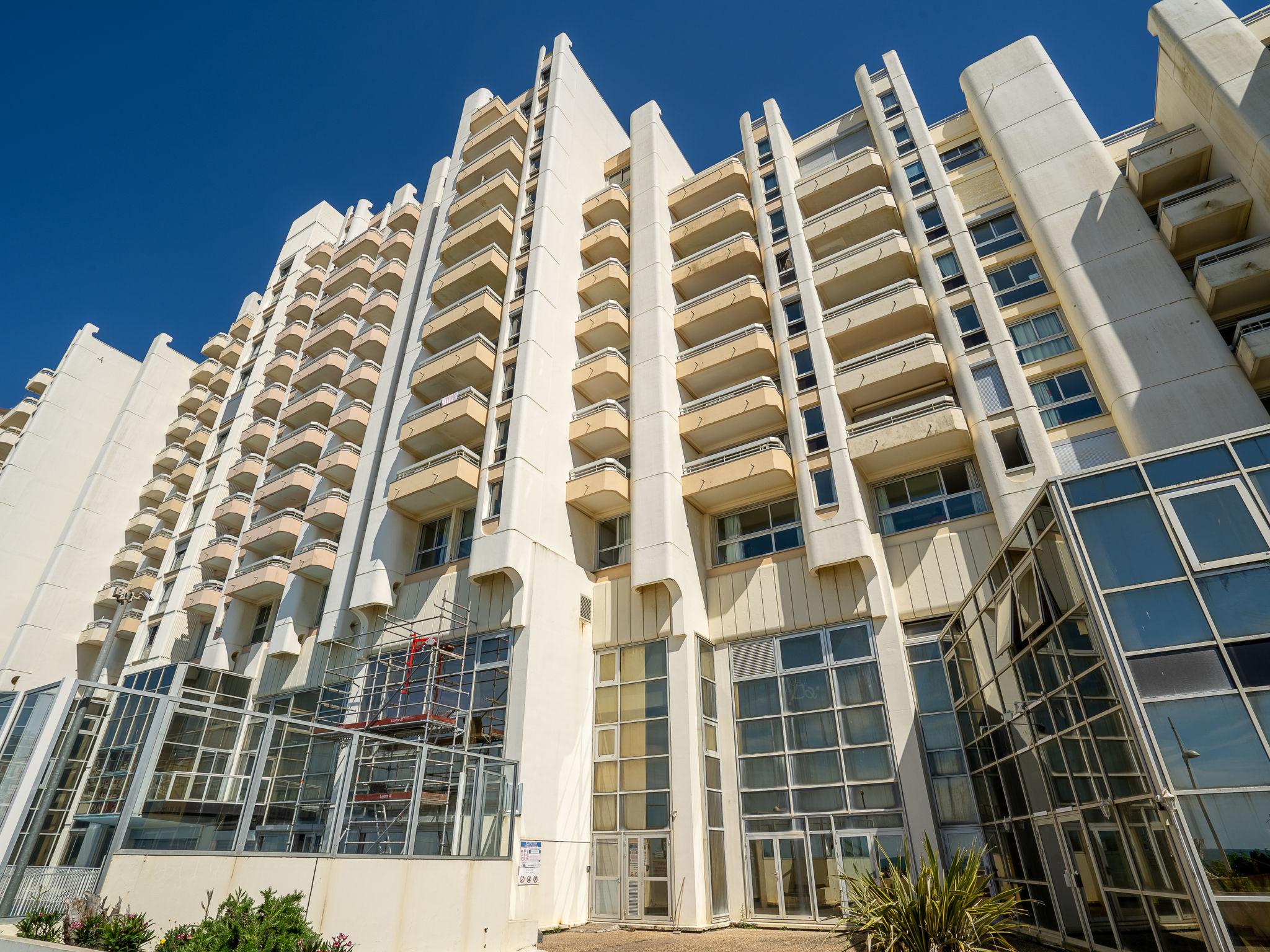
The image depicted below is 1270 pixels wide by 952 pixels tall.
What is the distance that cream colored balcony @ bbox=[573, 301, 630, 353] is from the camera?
30.1m

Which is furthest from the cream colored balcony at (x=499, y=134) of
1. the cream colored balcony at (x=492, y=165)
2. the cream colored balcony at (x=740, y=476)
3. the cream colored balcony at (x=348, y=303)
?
the cream colored balcony at (x=740, y=476)

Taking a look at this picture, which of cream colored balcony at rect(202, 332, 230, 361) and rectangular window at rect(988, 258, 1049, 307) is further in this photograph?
cream colored balcony at rect(202, 332, 230, 361)

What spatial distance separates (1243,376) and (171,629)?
1712 inches

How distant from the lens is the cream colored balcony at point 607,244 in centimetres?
3259

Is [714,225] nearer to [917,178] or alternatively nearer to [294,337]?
[917,178]

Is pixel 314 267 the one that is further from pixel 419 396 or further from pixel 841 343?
pixel 841 343

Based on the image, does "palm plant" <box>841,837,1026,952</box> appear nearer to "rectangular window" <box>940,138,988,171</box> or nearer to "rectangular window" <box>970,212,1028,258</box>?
"rectangular window" <box>970,212,1028,258</box>

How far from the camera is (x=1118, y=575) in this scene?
11055mm

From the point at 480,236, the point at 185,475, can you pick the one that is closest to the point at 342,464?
the point at 480,236

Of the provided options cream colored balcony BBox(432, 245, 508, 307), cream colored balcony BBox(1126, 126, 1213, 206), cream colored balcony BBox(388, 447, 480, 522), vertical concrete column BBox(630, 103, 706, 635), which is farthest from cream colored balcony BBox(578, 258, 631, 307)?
cream colored balcony BBox(1126, 126, 1213, 206)

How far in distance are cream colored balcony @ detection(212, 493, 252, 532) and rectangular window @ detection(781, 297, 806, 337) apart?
2870 centimetres

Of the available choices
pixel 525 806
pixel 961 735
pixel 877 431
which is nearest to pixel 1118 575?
pixel 961 735

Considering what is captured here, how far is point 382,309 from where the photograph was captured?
38000mm

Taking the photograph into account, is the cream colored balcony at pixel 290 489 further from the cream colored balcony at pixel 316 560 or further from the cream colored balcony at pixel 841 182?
the cream colored balcony at pixel 841 182
